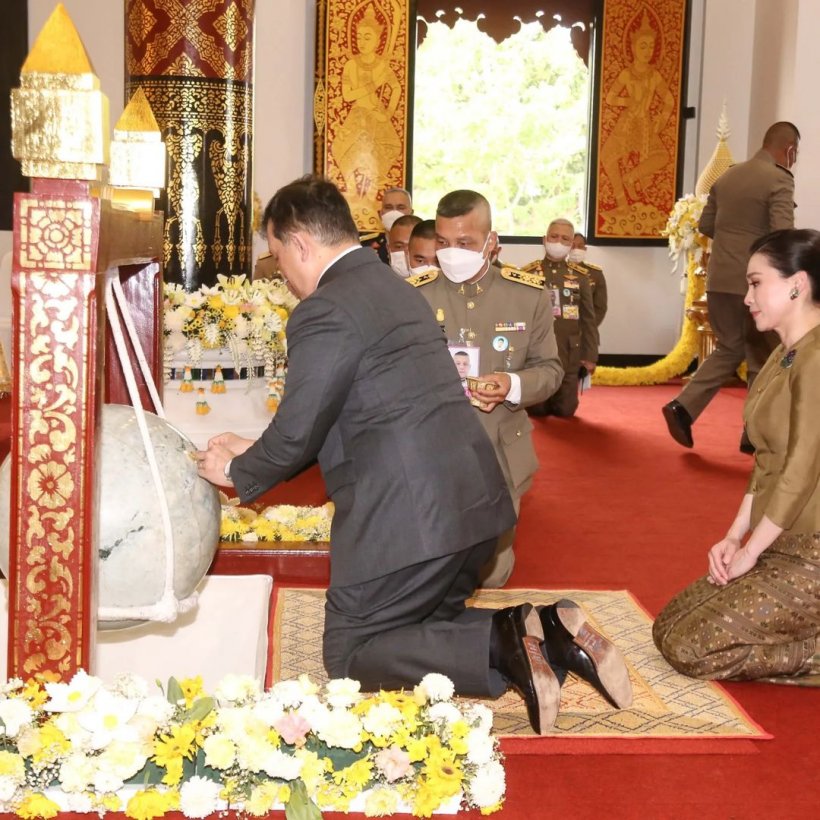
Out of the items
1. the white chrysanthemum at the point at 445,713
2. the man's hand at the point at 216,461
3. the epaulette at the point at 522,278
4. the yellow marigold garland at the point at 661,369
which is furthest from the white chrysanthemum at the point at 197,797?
the yellow marigold garland at the point at 661,369

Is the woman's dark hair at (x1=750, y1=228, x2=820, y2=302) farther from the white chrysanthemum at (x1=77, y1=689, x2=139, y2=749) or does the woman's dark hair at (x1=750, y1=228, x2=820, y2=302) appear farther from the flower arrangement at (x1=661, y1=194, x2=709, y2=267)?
the flower arrangement at (x1=661, y1=194, x2=709, y2=267)

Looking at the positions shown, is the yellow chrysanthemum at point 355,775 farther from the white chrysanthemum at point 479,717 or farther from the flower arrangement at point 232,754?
the white chrysanthemum at point 479,717

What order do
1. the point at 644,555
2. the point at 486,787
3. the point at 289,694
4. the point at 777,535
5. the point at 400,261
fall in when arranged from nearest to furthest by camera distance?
the point at 486,787
the point at 289,694
the point at 777,535
the point at 644,555
the point at 400,261

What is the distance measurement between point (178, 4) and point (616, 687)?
4757 millimetres

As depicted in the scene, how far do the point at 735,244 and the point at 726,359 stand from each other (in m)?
0.88

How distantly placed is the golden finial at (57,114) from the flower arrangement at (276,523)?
249cm

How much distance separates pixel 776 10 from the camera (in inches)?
425

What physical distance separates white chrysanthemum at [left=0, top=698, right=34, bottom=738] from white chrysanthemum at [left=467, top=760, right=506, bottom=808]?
0.89 meters

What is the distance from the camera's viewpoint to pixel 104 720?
236 cm

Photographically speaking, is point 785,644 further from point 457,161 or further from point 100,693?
point 457,161

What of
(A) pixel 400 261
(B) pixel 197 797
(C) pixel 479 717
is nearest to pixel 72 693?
(B) pixel 197 797

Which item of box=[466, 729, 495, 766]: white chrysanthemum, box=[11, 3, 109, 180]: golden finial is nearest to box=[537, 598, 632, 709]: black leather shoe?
box=[466, 729, 495, 766]: white chrysanthemum

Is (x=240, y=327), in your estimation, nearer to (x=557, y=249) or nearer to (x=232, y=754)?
(x=557, y=249)

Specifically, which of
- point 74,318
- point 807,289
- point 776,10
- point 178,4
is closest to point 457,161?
point 776,10
